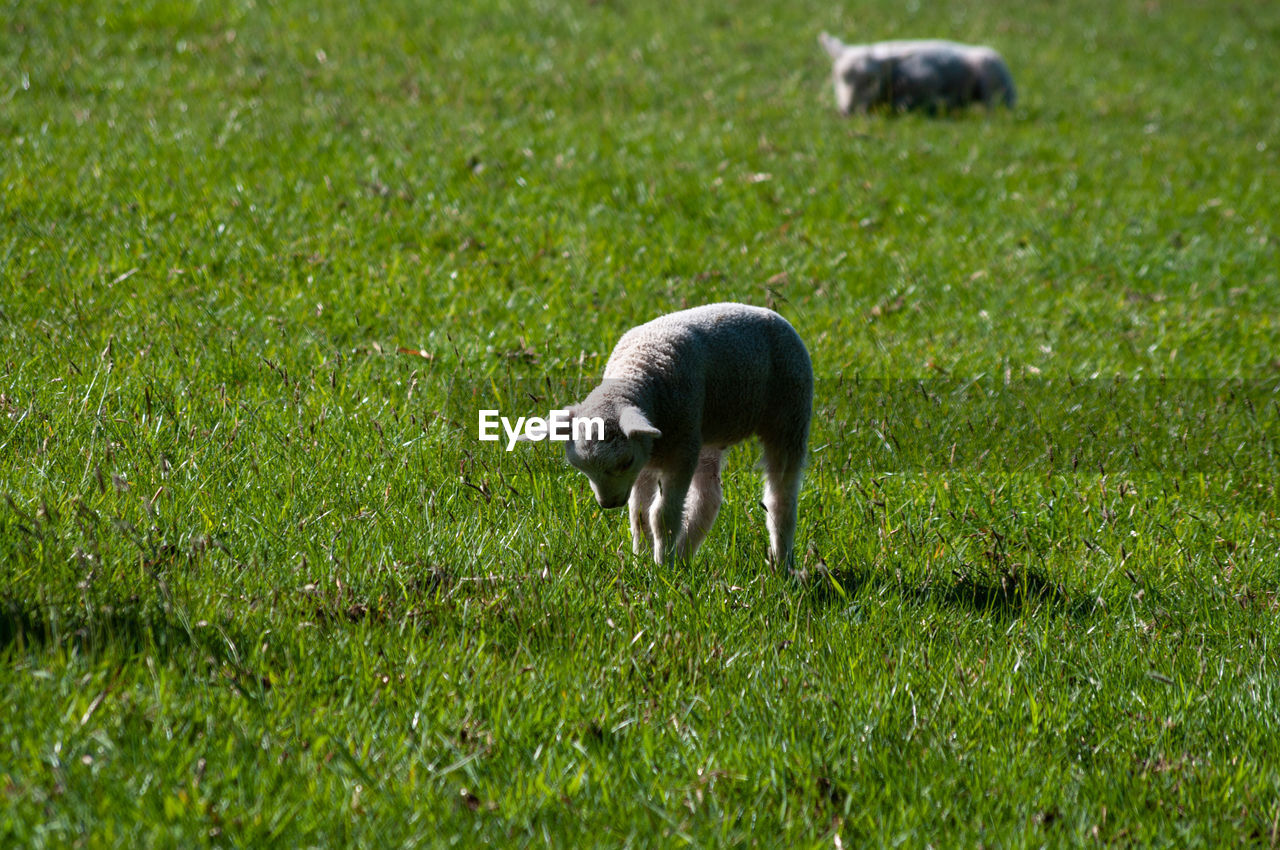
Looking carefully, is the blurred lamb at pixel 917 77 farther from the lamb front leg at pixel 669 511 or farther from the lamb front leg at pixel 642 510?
the lamb front leg at pixel 669 511

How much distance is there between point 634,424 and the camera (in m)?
4.10

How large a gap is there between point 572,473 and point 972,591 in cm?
191

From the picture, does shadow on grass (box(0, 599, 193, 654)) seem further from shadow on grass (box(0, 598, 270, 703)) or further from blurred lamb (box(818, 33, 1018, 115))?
blurred lamb (box(818, 33, 1018, 115))

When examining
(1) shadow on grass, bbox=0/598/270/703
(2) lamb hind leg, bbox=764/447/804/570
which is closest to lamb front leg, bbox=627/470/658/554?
(2) lamb hind leg, bbox=764/447/804/570

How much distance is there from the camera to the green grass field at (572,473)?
3391 mm

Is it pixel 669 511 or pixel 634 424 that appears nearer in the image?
pixel 634 424

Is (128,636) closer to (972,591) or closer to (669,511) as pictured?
(669,511)

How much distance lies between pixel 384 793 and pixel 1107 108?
13.9 meters

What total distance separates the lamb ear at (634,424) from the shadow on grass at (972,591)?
1.09 metres

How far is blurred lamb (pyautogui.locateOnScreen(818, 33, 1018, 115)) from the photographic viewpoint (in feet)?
43.9

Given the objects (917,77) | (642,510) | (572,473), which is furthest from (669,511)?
(917,77)

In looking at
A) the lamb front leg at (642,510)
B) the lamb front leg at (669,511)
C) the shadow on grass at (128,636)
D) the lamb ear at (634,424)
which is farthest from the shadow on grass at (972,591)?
the shadow on grass at (128,636)

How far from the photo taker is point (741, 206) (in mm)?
9625

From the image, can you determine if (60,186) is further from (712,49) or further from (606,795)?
(712,49)
